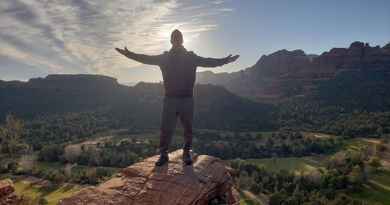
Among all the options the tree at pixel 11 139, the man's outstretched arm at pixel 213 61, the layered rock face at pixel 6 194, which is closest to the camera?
the man's outstretched arm at pixel 213 61

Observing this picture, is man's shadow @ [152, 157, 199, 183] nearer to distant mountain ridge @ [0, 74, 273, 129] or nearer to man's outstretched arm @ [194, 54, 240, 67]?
man's outstretched arm @ [194, 54, 240, 67]

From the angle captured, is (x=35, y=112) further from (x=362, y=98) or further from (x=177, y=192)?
(x=177, y=192)

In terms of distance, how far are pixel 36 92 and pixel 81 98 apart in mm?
23797

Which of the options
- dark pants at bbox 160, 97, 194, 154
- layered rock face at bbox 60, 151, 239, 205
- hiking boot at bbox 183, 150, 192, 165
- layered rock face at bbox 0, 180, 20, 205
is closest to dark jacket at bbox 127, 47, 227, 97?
dark pants at bbox 160, 97, 194, 154

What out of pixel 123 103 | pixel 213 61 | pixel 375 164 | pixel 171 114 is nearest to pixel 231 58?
pixel 213 61

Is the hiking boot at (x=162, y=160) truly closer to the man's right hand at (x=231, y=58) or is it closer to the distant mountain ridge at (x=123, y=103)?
the man's right hand at (x=231, y=58)

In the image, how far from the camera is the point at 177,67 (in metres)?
11.2

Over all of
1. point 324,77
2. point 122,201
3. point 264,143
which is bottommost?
point 264,143

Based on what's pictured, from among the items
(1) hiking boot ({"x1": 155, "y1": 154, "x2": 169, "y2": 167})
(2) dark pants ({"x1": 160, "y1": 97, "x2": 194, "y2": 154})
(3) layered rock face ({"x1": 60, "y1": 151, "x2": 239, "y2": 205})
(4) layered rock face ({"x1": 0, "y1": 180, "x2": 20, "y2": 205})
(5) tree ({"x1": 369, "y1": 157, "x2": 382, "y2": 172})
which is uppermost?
(2) dark pants ({"x1": 160, "y1": 97, "x2": 194, "y2": 154})

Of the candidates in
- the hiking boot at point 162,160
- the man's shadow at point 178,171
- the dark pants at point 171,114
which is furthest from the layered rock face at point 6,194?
the man's shadow at point 178,171

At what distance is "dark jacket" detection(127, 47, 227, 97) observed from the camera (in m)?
11.2

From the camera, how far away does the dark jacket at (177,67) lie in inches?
440

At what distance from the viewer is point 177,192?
9117mm

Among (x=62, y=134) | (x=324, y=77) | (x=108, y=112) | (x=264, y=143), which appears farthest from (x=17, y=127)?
(x=324, y=77)
